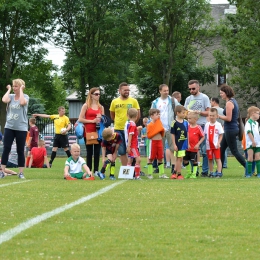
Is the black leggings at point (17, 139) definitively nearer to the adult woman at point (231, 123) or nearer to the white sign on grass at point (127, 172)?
the white sign on grass at point (127, 172)

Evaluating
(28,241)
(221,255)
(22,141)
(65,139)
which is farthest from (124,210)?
A: (65,139)

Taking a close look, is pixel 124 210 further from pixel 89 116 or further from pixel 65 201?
pixel 89 116

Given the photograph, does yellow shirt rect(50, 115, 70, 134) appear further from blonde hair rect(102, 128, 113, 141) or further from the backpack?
blonde hair rect(102, 128, 113, 141)

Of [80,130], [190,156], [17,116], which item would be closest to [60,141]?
[80,130]

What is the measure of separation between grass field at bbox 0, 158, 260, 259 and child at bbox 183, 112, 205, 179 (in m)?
3.49

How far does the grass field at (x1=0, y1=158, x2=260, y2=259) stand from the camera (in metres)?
5.96

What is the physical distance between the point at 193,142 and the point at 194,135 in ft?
0.59

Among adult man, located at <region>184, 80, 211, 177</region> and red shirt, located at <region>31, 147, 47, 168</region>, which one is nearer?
adult man, located at <region>184, 80, 211, 177</region>

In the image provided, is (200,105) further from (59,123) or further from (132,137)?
(59,123)

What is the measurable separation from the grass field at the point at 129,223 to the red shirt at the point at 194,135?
3.58 metres

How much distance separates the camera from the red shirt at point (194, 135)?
1606 cm

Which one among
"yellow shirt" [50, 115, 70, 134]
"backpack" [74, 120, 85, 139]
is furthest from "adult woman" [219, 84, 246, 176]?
"yellow shirt" [50, 115, 70, 134]

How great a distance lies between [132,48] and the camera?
54125 mm

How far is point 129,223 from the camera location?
767cm
